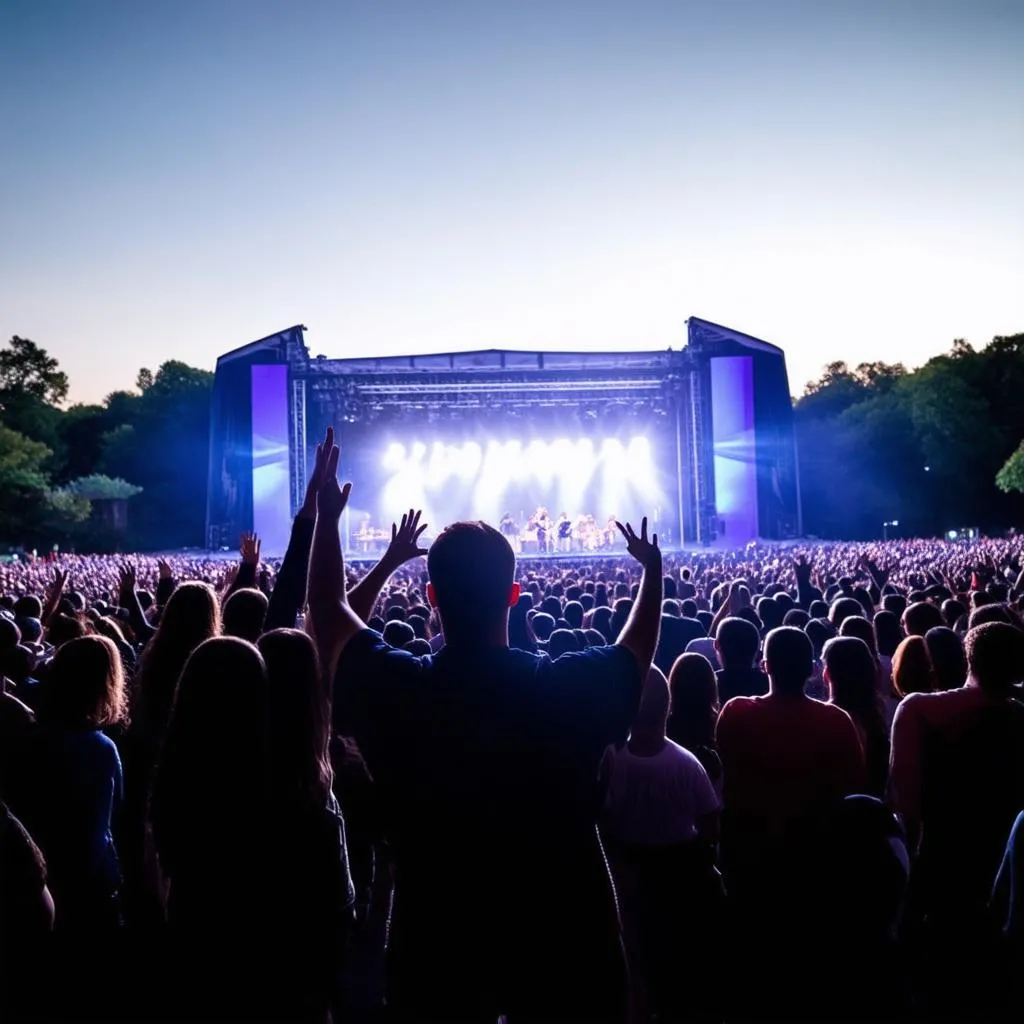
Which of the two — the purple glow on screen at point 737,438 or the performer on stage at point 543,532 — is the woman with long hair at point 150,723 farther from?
the performer on stage at point 543,532

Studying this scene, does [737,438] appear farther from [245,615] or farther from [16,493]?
[16,493]

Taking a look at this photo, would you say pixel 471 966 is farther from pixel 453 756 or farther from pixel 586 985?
pixel 453 756

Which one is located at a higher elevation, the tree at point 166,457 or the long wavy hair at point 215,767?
the tree at point 166,457

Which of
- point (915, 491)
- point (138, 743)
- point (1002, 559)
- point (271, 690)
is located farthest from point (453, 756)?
point (915, 491)

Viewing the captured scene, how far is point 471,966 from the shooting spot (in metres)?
1.89

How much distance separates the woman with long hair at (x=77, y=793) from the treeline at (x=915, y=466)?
45443mm

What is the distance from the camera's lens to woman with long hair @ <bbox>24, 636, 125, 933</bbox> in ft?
9.32

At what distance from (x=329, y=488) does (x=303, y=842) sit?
0.99 metres

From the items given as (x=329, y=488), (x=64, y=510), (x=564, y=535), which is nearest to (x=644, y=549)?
(x=329, y=488)

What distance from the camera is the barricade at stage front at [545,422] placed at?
935 inches

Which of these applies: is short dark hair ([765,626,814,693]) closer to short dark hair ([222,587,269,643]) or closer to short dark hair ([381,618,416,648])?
short dark hair ([222,587,269,643])

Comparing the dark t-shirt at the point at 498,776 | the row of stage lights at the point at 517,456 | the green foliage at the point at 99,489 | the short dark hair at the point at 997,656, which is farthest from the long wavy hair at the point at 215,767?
the green foliage at the point at 99,489

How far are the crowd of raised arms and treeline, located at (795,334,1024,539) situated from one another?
145 ft

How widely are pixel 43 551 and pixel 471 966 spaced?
44.6m
